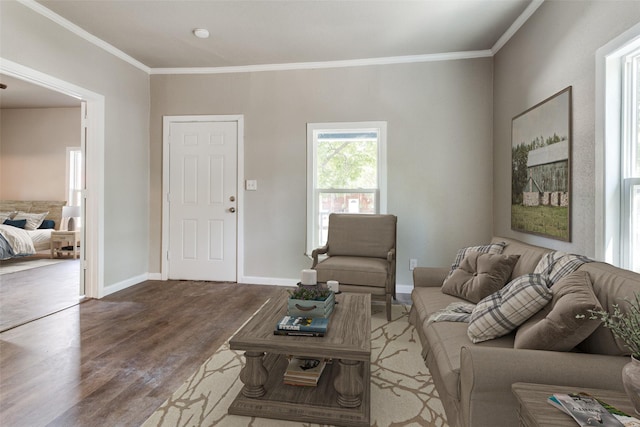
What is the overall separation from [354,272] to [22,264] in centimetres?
569

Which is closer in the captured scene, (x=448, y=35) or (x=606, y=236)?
(x=606, y=236)

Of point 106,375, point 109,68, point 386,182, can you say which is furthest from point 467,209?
point 109,68

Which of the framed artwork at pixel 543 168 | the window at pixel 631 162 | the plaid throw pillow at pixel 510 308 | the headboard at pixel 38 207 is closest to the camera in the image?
the plaid throw pillow at pixel 510 308

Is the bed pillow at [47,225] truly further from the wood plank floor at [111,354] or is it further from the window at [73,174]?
the wood plank floor at [111,354]

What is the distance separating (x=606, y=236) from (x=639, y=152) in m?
0.50

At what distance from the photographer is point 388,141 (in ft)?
13.3

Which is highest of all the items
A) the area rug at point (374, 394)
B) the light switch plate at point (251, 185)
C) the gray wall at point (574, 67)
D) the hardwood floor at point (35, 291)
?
the gray wall at point (574, 67)

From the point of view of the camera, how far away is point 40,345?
2.53 m

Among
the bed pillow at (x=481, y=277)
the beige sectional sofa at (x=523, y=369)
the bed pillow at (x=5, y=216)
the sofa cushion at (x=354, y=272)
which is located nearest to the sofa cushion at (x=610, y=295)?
the beige sectional sofa at (x=523, y=369)

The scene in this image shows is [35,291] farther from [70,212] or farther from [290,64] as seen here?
[290,64]

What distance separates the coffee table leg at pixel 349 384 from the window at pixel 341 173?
256cm

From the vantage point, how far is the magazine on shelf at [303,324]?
172 cm

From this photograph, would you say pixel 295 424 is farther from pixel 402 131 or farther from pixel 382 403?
pixel 402 131

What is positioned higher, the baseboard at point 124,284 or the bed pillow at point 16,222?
the bed pillow at point 16,222
